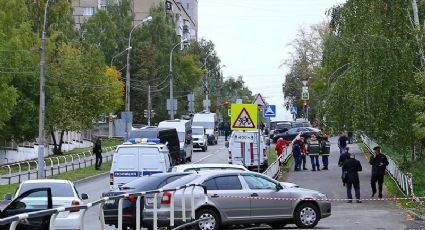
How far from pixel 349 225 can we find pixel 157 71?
75.6 meters

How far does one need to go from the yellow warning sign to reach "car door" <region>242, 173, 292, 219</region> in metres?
6.77

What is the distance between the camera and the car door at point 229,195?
19.2 m

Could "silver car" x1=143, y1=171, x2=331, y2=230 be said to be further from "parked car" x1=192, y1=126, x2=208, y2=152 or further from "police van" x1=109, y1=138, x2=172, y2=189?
"parked car" x1=192, y1=126, x2=208, y2=152

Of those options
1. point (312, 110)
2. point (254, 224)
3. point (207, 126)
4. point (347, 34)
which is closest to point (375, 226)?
point (254, 224)

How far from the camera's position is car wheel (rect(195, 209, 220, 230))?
18828mm

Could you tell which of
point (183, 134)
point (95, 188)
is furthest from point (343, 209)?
point (183, 134)

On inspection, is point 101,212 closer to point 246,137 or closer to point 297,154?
point 246,137

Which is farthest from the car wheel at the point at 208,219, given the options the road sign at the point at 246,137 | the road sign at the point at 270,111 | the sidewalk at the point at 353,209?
the road sign at the point at 270,111

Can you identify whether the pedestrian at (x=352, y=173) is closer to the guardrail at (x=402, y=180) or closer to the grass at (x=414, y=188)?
the grass at (x=414, y=188)

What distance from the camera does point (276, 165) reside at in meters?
36.5

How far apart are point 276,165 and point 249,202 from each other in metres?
17.1

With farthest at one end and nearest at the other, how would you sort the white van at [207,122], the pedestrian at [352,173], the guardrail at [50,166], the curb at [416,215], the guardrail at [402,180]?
the white van at [207,122] < the guardrail at [50,166] < the guardrail at [402,180] < the pedestrian at [352,173] < the curb at [416,215]

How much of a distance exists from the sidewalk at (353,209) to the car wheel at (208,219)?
315cm

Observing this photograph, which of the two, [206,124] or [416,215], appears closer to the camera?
[416,215]
